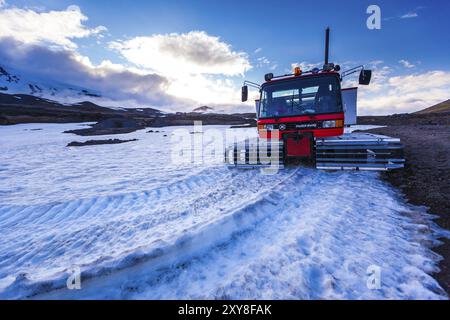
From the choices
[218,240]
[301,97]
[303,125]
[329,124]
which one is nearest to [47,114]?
[301,97]

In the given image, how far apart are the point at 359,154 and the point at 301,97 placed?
266cm

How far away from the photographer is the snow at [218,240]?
2.52 metres

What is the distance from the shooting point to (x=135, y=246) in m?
3.25

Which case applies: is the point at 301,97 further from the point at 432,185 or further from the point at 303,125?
the point at 432,185

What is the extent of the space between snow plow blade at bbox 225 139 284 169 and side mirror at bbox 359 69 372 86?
319cm

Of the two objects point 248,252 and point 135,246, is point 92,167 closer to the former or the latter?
point 135,246

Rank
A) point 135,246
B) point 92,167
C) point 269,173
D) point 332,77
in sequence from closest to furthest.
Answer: point 135,246, point 269,173, point 332,77, point 92,167

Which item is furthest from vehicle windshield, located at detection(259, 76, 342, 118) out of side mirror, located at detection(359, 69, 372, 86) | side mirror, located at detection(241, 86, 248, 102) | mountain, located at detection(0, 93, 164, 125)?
mountain, located at detection(0, 93, 164, 125)

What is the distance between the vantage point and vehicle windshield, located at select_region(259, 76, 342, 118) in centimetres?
780

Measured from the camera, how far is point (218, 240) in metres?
3.47

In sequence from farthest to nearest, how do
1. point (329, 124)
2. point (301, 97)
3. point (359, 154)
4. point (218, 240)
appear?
1. point (301, 97)
2. point (329, 124)
3. point (359, 154)
4. point (218, 240)
